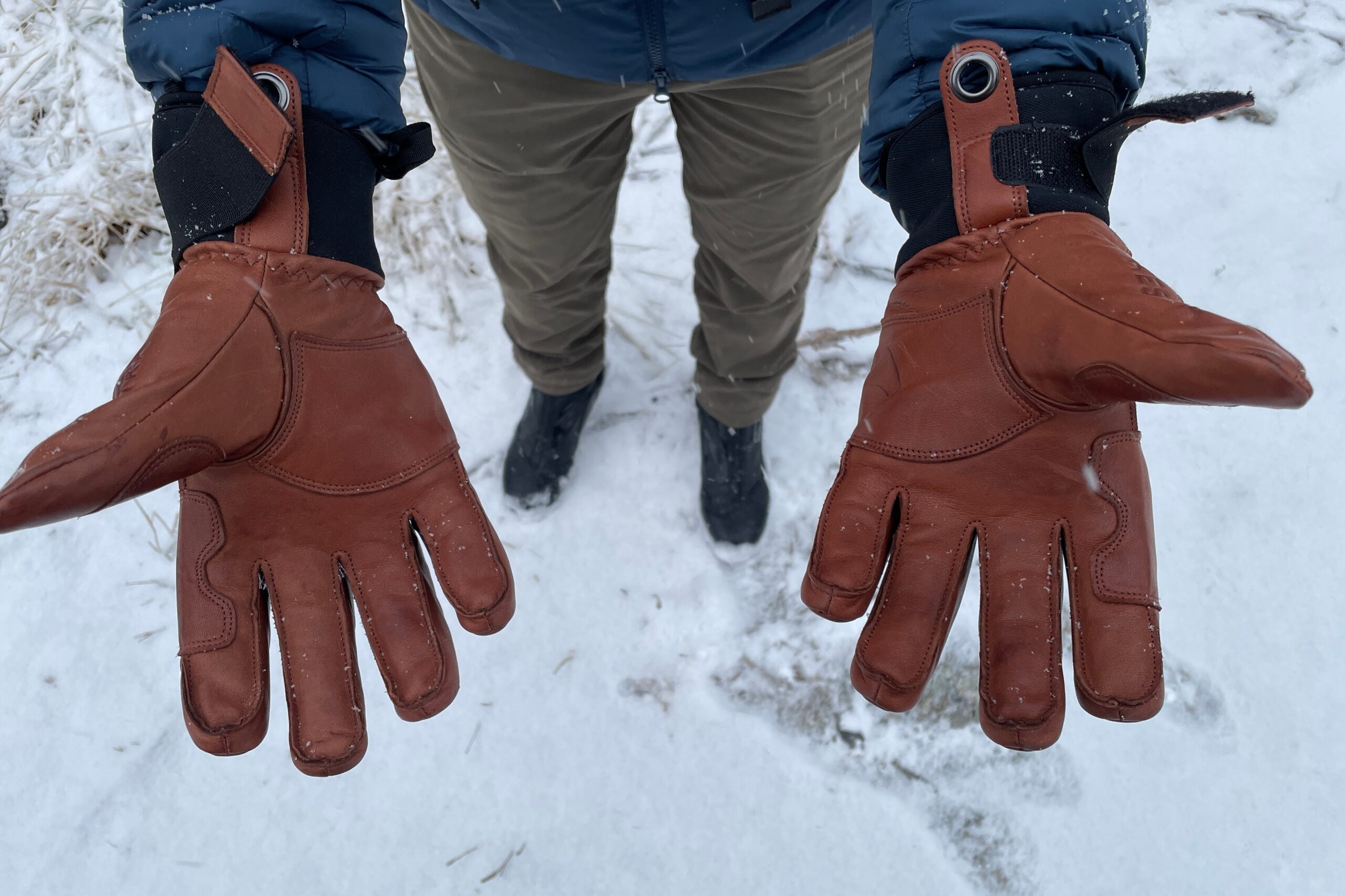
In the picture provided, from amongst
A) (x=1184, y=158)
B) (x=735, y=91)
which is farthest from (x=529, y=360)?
(x=1184, y=158)

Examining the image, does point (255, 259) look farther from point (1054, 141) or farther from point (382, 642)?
point (1054, 141)

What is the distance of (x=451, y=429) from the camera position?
3.93 ft

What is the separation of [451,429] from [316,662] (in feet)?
1.26

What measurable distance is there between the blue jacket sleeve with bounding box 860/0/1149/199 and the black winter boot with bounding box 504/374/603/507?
121 centimetres

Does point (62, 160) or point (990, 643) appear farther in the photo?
point (62, 160)

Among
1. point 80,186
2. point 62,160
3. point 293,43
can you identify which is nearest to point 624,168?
point 293,43

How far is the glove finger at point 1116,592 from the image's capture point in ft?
3.36

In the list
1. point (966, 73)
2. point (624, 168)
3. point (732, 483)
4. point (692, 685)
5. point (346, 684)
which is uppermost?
point (966, 73)

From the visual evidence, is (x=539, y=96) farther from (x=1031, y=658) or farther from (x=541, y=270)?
(x=1031, y=658)

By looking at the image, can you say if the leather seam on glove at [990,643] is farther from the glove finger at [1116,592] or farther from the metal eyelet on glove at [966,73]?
the metal eyelet on glove at [966,73]

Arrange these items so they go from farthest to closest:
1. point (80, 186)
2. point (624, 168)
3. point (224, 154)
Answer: point (80, 186), point (624, 168), point (224, 154)

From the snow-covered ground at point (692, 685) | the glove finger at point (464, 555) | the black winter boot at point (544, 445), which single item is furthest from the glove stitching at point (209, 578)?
the black winter boot at point (544, 445)

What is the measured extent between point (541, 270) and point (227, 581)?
827 mm

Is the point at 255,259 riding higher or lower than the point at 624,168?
higher
